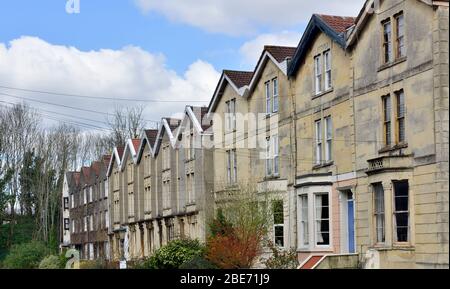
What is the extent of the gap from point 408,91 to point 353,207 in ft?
17.8

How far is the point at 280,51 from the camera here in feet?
110

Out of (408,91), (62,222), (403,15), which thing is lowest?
(62,222)

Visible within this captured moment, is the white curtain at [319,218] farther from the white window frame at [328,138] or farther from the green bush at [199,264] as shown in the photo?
the green bush at [199,264]

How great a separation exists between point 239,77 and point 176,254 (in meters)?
9.18

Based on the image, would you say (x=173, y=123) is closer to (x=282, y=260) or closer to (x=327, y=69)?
(x=327, y=69)

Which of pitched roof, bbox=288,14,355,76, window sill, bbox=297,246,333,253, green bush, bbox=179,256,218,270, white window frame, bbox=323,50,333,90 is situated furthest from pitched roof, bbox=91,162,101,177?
white window frame, bbox=323,50,333,90

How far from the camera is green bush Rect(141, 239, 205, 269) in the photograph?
35.4m

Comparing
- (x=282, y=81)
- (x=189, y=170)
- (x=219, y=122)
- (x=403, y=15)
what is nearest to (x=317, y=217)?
(x=282, y=81)

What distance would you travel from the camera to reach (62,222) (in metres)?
63.0

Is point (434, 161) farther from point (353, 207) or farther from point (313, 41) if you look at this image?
point (313, 41)

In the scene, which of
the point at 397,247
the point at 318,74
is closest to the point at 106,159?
the point at 318,74

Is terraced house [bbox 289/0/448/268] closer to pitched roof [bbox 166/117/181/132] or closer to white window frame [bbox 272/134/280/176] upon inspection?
white window frame [bbox 272/134/280/176]

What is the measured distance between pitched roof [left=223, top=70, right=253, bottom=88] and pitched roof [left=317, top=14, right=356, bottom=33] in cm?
869

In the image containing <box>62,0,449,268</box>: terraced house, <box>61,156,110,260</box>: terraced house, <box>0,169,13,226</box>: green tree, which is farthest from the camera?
<box>61,156,110,260</box>: terraced house
